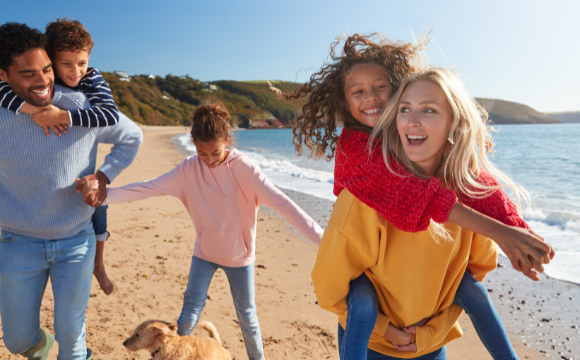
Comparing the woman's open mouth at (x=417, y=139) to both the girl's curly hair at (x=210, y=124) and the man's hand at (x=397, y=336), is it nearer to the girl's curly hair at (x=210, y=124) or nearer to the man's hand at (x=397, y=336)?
the man's hand at (x=397, y=336)

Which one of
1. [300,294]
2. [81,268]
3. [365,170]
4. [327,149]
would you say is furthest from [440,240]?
[300,294]

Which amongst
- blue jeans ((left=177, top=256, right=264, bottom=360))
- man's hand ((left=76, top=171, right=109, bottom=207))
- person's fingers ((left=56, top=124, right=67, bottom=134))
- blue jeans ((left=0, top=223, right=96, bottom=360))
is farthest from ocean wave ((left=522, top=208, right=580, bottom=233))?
person's fingers ((left=56, top=124, right=67, bottom=134))

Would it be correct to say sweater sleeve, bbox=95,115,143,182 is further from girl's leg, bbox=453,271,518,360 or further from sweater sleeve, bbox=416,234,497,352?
girl's leg, bbox=453,271,518,360

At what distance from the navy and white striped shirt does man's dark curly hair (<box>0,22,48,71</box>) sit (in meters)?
0.18

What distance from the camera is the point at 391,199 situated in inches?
66.4

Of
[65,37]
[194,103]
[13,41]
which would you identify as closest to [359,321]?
[13,41]

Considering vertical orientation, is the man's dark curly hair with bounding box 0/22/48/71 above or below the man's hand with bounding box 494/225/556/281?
above

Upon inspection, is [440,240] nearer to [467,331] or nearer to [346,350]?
[346,350]

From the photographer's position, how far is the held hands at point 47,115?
232cm

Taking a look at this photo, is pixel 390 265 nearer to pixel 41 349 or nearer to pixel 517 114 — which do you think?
pixel 41 349

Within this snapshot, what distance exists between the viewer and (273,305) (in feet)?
15.5

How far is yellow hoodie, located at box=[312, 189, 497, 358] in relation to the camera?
177cm

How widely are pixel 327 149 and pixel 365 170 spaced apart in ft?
2.14

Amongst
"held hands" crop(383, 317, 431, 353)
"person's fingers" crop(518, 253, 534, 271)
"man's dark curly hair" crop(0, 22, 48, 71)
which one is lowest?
"held hands" crop(383, 317, 431, 353)
